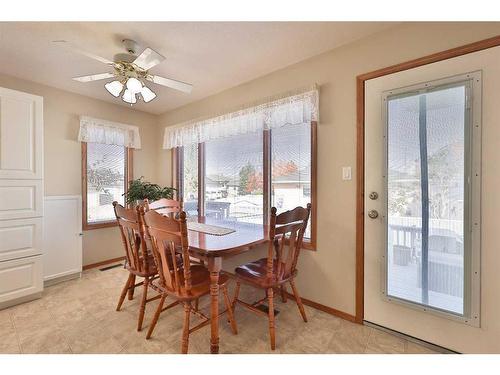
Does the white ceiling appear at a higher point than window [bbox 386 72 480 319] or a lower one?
higher

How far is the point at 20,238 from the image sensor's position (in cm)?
220

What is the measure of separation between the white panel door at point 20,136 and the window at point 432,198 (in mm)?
3130

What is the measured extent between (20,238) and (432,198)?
3.44m

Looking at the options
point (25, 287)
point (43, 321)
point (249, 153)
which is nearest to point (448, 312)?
point (249, 153)

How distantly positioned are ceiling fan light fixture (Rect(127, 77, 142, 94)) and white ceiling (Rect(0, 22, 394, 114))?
33 cm

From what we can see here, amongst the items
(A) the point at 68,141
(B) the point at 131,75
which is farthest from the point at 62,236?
(B) the point at 131,75

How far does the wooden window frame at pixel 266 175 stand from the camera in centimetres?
216

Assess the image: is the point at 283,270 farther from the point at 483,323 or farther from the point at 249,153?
the point at 249,153

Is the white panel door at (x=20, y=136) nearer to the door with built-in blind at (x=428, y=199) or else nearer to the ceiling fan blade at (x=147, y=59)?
the ceiling fan blade at (x=147, y=59)

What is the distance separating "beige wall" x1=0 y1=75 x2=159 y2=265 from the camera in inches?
110

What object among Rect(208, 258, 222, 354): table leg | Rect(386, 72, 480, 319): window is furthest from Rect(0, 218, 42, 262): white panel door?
Rect(386, 72, 480, 319): window

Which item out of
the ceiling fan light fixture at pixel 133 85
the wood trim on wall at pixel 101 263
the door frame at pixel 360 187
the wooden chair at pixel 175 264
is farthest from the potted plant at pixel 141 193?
the door frame at pixel 360 187

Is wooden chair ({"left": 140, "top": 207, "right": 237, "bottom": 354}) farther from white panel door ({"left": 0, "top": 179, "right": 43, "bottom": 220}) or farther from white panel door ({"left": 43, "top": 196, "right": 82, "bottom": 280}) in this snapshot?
white panel door ({"left": 43, "top": 196, "right": 82, "bottom": 280})

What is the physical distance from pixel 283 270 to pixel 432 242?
104 centimetres
